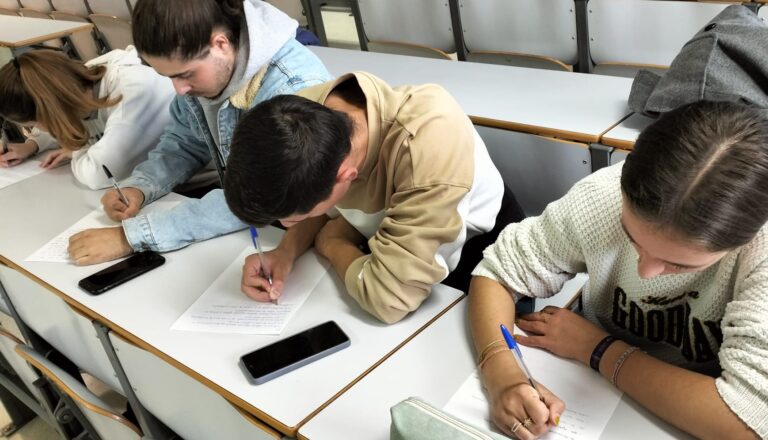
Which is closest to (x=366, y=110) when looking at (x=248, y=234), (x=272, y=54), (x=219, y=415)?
(x=272, y=54)

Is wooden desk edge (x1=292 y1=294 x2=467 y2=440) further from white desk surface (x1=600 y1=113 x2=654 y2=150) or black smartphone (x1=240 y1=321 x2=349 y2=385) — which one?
white desk surface (x1=600 y1=113 x2=654 y2=150)

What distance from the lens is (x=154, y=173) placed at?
1850 mm

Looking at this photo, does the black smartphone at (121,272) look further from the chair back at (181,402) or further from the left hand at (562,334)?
the left hand at (562,334)

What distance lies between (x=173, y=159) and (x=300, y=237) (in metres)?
0.68

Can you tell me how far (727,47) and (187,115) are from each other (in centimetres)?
142

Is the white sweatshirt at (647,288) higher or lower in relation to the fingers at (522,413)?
higher

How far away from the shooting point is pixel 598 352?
3.28 ft

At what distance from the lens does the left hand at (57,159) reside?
213 centimetres

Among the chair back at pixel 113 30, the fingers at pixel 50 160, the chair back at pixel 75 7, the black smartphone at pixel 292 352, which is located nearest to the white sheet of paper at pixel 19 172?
the fingers at pixel 50 160

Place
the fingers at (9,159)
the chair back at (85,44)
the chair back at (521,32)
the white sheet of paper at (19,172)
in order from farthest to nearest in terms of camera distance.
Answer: the chair back at (85,44)
the chair back at (521,32)
the fingers at (9,159)
the white sheet of paper at (19,172)

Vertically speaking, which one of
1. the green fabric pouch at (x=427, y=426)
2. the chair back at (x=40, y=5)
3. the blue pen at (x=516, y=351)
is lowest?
the blue pen at (x=516, y=351)

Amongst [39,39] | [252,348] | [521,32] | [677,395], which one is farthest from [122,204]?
[39,39]

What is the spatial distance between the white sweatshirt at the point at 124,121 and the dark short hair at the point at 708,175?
163 cm

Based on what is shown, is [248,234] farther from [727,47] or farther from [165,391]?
[727,47]
